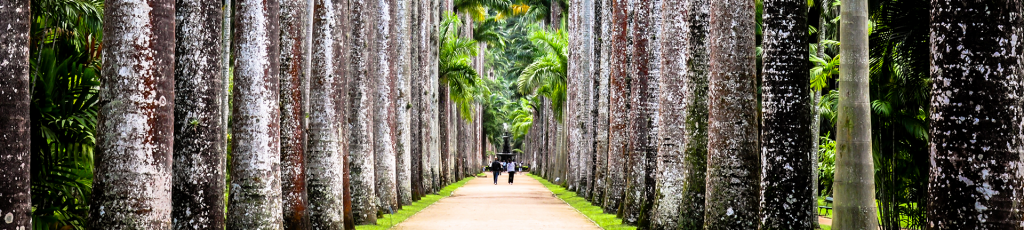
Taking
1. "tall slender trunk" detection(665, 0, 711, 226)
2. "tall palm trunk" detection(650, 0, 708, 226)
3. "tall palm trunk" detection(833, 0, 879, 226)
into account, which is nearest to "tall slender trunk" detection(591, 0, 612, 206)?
"tall palm trunk" detection(650, 0, 708, 226)

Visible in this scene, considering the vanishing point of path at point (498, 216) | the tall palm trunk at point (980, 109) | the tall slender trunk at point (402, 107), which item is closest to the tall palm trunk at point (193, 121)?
the tall palm trunk at point (980, 109)

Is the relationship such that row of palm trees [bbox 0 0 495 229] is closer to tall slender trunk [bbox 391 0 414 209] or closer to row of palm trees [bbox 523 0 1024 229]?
tall slender trunk [bbox 391 0 414 209]

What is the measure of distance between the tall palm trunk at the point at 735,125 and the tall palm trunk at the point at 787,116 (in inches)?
37.0

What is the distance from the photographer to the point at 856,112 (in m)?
10.3

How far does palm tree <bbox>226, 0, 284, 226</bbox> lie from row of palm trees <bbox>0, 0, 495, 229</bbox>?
0.05 feet

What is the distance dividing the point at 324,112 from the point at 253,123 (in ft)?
13.1

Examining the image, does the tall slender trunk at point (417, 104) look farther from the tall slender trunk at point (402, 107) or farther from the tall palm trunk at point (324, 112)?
the tall palm trunk at point (324, 112)

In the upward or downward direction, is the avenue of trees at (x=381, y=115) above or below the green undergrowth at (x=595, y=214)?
above

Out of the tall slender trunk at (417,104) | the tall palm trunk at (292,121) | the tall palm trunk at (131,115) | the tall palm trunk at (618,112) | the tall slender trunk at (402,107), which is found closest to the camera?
the tall palm trunk at (131,115)

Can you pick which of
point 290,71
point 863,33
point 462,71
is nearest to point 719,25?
point 863,33

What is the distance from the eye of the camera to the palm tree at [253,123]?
11500 millimetres

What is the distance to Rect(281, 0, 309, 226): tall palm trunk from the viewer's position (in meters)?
13.6

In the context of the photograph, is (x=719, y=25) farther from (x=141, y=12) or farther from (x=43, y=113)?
(x=43, y=113)

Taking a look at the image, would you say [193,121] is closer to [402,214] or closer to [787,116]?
[787,116]
